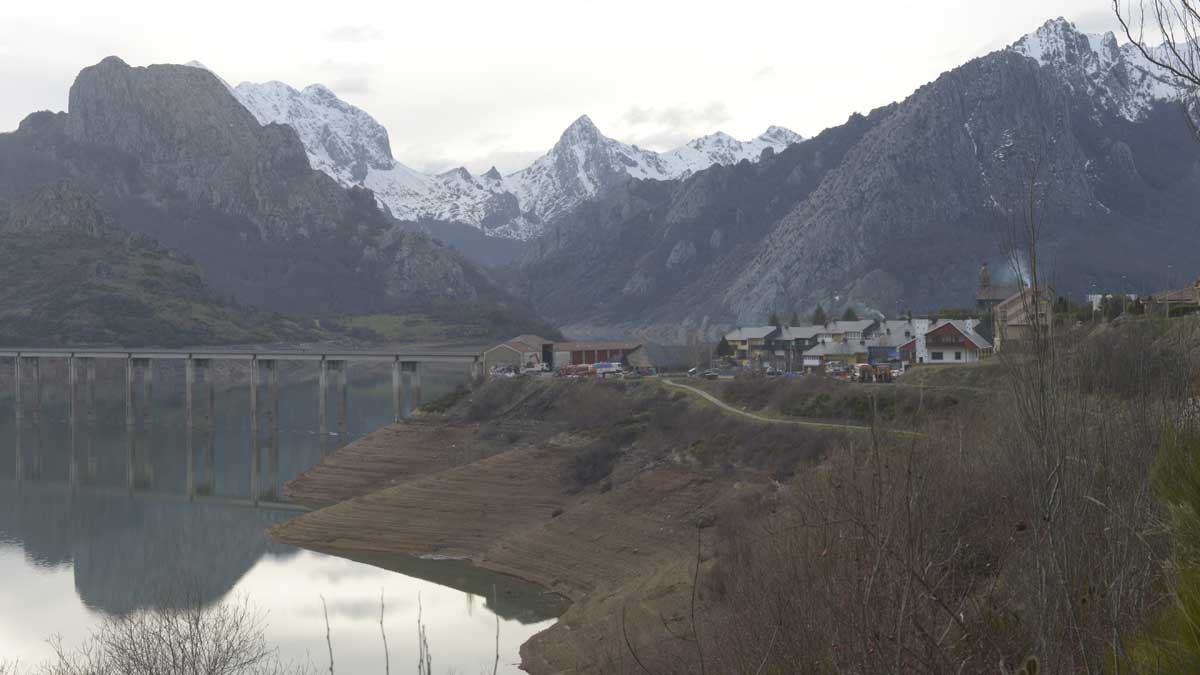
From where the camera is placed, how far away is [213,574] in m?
50.7

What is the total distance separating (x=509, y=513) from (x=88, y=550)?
1931cm

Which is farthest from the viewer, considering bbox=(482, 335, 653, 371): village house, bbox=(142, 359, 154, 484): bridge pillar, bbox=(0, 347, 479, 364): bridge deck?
bbox=(0, 347, 479, 364): bridge deck

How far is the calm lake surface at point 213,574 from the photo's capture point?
3825 cm

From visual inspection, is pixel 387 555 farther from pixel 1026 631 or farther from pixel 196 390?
pixel 196 390

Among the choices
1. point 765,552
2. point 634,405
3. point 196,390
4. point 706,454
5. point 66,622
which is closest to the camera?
point 765,552

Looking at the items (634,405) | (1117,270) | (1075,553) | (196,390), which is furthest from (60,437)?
(1117,270)

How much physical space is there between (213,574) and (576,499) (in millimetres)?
16769

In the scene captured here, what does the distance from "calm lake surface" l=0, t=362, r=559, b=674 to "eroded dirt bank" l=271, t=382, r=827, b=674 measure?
6.64 feet

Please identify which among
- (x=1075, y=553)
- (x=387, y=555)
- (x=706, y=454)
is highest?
(x=1075, y=553)

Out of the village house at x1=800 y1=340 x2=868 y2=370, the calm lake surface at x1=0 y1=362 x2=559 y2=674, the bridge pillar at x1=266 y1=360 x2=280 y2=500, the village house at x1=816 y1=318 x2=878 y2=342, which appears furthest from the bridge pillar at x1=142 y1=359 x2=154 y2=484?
the village house at x1=816 y1=318 x2=878 y2=342

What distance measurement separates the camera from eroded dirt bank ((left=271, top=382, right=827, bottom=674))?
3844 centimetres

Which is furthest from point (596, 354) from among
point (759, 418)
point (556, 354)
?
point (759, 418)

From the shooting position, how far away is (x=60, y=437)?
338 ft

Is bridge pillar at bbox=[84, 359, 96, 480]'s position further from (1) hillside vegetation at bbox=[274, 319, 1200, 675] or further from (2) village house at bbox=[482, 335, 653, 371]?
(2) village house at bbox=[482, 335, 653, 371]
